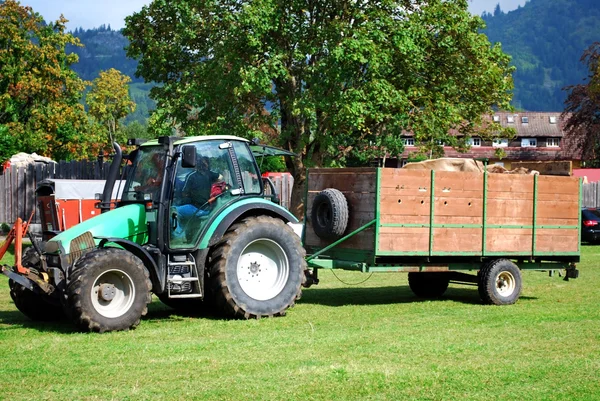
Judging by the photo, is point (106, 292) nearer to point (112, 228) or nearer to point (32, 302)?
point (112, 228)

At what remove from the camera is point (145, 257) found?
430 inches

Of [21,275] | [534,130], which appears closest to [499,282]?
[21,275]

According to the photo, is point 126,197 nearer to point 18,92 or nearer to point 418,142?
point 418,142

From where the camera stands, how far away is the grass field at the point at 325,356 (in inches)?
287

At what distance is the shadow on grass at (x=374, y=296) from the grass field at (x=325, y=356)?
58cm

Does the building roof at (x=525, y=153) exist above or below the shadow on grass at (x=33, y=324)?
A: above

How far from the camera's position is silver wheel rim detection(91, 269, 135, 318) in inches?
408

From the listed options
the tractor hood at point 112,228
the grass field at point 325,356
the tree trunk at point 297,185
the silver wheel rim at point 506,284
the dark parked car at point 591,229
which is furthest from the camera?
the dark parked car at point 591,229

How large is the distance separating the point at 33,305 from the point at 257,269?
3.00 m

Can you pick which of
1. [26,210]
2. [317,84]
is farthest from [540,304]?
[26,210]

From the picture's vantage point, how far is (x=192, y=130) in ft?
95.9

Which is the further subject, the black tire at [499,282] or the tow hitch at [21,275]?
the black tire at [499,282]

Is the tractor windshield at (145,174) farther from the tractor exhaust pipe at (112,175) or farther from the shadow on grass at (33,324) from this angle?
the shadow on grass at (33,324)

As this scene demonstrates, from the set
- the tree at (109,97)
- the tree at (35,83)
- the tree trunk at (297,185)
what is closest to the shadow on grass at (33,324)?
the tree trunk at (297,185)
